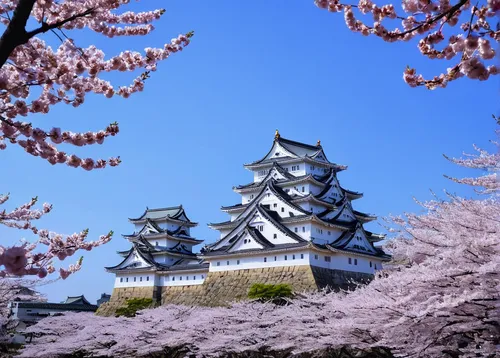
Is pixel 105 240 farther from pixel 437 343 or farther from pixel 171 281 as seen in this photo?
pixel 171 281

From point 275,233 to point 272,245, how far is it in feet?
3.18

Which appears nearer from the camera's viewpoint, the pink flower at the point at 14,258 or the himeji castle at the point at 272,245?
the pink flower at the point at 14,258

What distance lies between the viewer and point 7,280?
42.5 feet

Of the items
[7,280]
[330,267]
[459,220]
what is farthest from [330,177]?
[459,220]

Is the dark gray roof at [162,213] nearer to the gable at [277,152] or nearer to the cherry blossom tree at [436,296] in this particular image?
the gable at [277,152]

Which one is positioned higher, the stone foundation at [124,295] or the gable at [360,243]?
the gable at [360,243]

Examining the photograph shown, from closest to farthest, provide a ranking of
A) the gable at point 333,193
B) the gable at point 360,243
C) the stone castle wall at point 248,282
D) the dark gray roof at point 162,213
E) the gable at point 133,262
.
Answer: the stone castle wall at point 248,282, the gable at point 360,243, the gable at point 333,193, the gable at point 133,262, the dark gray roof at point 162,213

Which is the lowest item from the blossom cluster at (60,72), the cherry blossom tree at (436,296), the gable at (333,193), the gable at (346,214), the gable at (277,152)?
the cherry blossom tree at (436,296)

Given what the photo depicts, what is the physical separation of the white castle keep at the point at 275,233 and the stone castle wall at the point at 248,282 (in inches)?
13.0

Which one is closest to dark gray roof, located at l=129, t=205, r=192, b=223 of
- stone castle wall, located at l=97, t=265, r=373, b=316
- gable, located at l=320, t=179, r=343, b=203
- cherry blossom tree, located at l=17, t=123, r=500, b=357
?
stone castle wall, located at l=97, t=265, r=373, b=316

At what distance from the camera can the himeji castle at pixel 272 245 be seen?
2584 centimetres

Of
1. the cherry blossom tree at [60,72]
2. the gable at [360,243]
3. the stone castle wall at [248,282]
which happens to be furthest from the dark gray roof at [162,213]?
the cherry blossom tree at [60,72]

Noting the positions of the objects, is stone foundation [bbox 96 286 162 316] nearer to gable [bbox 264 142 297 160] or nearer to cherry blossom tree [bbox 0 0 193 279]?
gable [bbox 264 142 297 160]

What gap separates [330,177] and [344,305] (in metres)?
22.5
